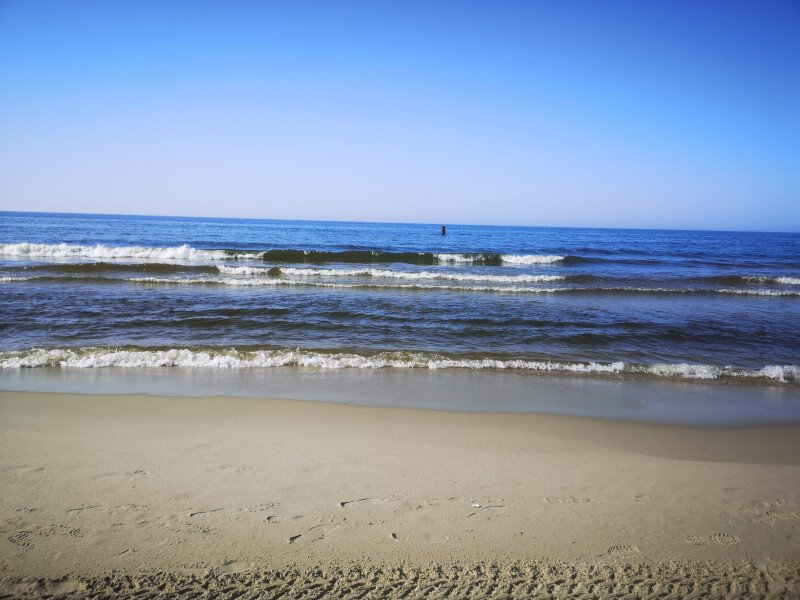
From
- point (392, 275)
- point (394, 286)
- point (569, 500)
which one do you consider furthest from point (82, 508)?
point (392, 275)

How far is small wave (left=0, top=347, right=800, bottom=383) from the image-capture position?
7992 mm

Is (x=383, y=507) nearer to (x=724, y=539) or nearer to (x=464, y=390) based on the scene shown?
(x=724, y=539)

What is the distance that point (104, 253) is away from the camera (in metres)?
26.6

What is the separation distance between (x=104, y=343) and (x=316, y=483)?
7.36 metres

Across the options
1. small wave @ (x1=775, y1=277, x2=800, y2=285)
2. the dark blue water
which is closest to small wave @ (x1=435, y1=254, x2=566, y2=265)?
the dark blue water

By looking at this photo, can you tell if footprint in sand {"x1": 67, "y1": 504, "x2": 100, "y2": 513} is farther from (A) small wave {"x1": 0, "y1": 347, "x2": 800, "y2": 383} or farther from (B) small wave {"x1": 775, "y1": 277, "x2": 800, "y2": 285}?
(B) small wave {"x1": 775, "y1": 277, "x2": 800, "y2": 285}

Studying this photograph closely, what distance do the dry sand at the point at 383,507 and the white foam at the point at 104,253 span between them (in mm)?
23831

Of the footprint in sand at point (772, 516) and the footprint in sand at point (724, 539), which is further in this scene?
the footprint in sand at point (772, 516)

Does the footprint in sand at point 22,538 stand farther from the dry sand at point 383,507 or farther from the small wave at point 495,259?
the small wave at point 495,259

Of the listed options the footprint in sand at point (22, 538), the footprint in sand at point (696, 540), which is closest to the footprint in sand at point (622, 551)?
the footprint in sand at point (696, 540)

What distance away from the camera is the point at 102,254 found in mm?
26359

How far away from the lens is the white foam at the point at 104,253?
25641 millimetres

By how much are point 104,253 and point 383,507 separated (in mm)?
29283

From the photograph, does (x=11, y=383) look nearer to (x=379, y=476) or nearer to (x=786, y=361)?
(x=379, y=476)
